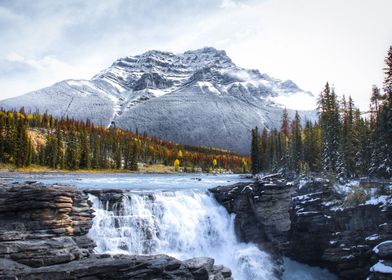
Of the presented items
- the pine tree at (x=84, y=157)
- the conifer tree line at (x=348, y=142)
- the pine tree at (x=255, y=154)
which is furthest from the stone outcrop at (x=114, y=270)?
the pine tree at (x=84, y=157)

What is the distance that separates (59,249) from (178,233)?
55.6 feet

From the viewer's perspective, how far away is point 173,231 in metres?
38.4

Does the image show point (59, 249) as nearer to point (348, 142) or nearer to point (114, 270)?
point (114, 270)

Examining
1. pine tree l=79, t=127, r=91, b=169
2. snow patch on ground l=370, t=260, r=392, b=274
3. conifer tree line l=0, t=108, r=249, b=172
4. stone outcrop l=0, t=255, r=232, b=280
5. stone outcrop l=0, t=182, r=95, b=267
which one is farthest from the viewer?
pine tree l=79, t=127, r=91, b=169

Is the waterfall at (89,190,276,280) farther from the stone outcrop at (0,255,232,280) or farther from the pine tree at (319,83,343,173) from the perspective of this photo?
the pine tree at (319,83,343,173)

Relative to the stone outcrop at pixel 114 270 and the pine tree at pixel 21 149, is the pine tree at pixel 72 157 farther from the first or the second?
the stone outcrop at pixel 114 270

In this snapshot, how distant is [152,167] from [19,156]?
6725 centimetres

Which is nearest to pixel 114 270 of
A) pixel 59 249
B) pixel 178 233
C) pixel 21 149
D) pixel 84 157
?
pixel 59 249

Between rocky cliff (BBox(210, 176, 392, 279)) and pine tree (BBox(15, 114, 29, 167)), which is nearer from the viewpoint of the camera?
rocky cliff (BBox(210, 176, 392, 279))

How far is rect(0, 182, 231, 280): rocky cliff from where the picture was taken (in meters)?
19.9

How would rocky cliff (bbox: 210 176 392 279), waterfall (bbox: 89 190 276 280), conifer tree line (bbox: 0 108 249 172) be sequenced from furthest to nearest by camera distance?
1. conifer tree line (bbox: 0 108 249 172)
2. rocky cliff (bbox: 210 176 392 279)
3. waterfall (bbox: 89 190 276 280)

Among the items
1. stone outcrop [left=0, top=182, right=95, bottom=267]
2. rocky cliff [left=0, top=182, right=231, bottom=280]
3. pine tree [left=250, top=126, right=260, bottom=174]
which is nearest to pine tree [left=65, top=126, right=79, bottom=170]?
pine tree [left=250, top=126, right=260, bottom=174]

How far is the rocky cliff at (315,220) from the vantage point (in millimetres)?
36594

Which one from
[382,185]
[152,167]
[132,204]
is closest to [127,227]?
[132,204]
